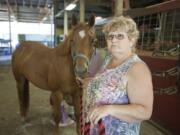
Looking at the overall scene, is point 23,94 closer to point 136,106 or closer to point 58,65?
point 58,65

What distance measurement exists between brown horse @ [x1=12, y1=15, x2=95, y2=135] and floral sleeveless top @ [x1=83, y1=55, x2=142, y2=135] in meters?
0.83

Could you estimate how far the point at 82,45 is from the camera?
1862mm

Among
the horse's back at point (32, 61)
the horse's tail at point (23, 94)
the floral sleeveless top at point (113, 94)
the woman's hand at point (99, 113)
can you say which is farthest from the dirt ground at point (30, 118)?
the woman's hand at point (99, 113)

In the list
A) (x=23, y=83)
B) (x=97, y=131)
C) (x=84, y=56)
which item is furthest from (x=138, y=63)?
(x=23, y=83)

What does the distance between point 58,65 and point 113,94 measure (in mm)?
1463

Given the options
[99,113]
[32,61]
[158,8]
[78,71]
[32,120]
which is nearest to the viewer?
[99,113]

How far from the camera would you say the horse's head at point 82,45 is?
1.79 metres

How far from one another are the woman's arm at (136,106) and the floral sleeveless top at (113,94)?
0.05 meters

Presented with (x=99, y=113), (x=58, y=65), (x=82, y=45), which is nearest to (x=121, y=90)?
(x=99, y=113)

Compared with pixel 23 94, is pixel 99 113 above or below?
above

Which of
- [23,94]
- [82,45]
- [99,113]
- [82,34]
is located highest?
[82,34]

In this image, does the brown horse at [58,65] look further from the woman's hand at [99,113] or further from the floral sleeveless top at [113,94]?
the woman's hand at [99,113]

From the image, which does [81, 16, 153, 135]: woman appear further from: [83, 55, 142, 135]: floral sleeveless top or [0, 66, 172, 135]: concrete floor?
[0, 66, 172, 135]: concrete floor

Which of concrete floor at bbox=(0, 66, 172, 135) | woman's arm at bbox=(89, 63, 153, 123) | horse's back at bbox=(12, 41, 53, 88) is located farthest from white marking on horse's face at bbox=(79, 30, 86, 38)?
concrete floor at bbox=(0, 66, 172, 135)
